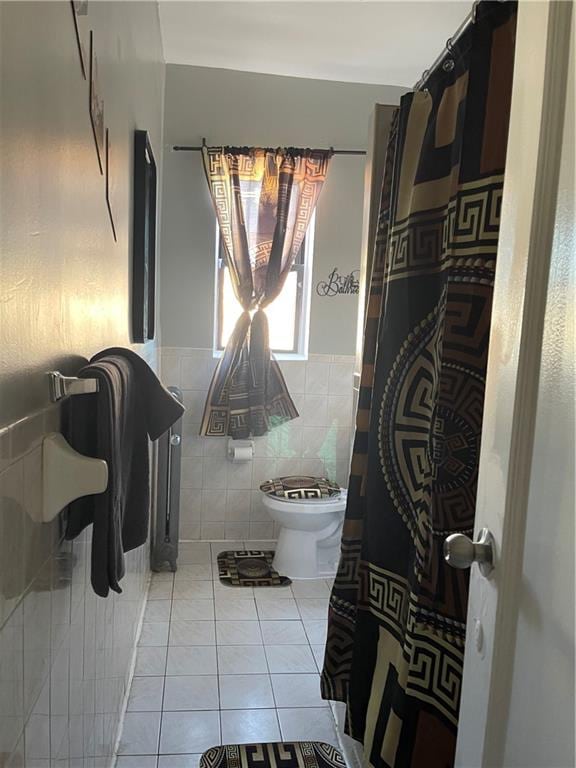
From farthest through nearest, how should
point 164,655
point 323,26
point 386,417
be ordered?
point 323,26, point 164,655, point 386,417

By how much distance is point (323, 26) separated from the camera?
9.09 ft

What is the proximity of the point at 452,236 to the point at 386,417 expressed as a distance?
0.46m

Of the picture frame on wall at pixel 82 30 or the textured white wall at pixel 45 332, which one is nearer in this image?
the textured white wall at pixel 45 332

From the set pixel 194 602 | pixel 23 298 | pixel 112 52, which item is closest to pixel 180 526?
pixel 194 602

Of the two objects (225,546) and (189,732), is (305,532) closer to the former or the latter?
(225,546)

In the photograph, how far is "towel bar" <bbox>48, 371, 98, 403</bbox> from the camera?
96 centimetres

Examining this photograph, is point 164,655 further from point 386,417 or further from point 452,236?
point 452,236

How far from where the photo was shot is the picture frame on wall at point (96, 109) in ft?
4.12

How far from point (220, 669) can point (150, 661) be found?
0.27 m

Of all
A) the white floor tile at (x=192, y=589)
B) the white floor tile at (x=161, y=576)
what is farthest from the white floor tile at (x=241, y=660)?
the white floor tile at (x=161, y=576)

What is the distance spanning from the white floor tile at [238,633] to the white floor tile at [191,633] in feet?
0.10

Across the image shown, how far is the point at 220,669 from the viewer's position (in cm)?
234

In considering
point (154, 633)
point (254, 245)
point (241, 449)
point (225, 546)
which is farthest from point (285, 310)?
point (154, 633)

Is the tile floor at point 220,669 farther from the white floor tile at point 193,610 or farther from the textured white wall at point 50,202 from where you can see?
the textured white wall at point 50,202
